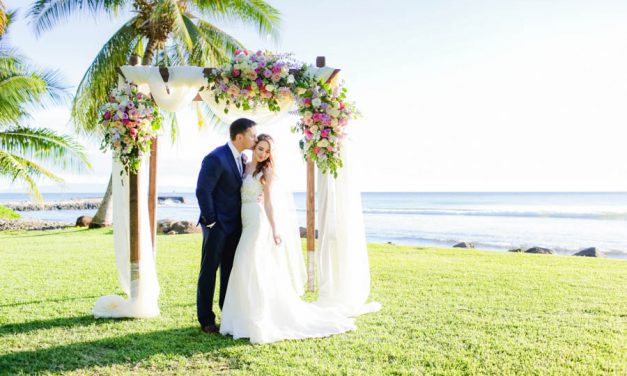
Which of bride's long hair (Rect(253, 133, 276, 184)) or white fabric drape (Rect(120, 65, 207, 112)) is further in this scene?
white fabric drape (Rect(120, 65, 207, 112))

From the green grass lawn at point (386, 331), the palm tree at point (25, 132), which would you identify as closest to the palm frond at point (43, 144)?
the palm tree at point (25, 132)

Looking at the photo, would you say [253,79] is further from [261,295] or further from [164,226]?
[164,226]

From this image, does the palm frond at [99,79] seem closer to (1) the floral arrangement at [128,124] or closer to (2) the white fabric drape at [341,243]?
(1) the floral arrangement at [128,124]

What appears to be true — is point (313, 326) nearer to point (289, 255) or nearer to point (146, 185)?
point (289, 255)

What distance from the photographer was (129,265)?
551 centimetres

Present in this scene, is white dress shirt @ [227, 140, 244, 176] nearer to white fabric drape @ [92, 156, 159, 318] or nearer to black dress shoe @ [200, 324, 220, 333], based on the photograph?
white fabric drape @ [92, 156, 159, 318]

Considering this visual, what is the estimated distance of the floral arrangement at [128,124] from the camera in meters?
5.01

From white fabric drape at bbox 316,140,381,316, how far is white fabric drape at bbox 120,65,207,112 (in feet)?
5.76

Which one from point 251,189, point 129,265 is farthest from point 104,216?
point 251,189

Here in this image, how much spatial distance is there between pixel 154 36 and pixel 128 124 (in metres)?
9.62

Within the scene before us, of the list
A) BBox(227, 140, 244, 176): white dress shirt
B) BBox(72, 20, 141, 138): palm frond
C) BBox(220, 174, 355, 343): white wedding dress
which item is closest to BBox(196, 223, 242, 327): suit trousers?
BBox(220, 174, 355, 343): white wedding dress

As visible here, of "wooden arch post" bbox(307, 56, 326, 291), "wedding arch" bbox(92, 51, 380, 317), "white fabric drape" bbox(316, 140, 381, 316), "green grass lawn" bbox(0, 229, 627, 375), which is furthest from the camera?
"wooden arch post" bbox(307, 56, 326, 291)

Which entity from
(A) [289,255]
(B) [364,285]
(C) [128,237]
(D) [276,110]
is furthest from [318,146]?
(C) [128,237]

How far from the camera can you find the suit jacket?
4457 millimetres
